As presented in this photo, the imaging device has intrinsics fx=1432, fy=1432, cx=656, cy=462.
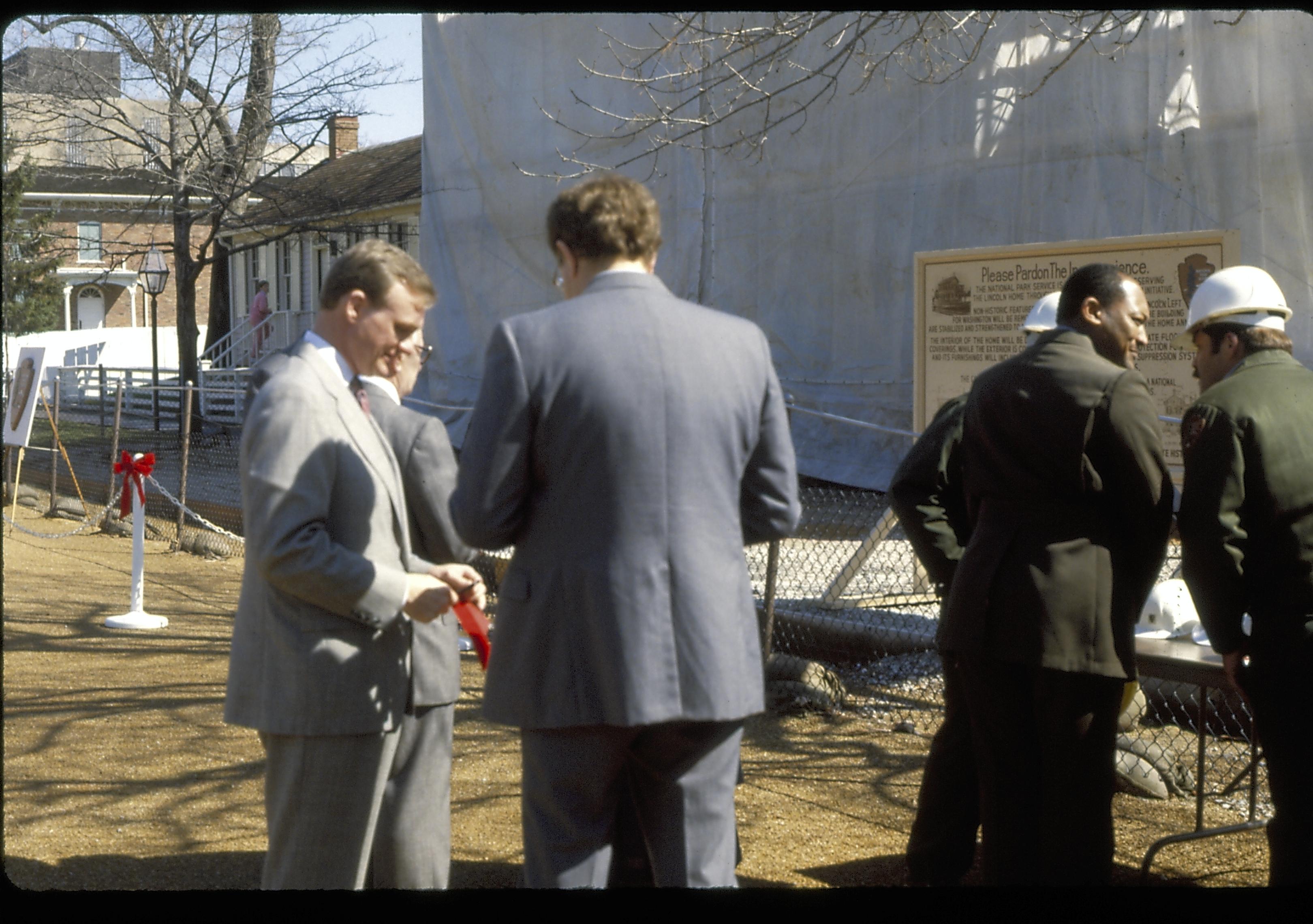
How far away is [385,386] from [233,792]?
2.68m

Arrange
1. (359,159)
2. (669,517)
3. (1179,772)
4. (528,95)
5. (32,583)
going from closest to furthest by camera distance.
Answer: (669,517) → (1179,772) → (32,583) → (528,95) → (359,159)

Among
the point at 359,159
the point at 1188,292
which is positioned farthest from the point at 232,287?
the point at 1188,292

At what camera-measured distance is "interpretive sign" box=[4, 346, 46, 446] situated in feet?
49.0

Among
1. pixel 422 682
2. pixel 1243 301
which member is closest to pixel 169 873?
pixel 422 682

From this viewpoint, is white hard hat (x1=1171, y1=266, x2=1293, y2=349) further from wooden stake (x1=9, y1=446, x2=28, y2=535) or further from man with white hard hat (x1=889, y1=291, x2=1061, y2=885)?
wooden stake (x1=9, y1=446, x2=28, y2=535)

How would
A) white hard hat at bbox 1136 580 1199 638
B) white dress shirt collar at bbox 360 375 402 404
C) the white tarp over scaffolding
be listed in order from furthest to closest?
the white tarp over scaffolding → white hard hat at bbox 1136 580 1199 638 → white dress shirt collar at bbox 360 375 402 404

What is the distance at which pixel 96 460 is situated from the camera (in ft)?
62.8

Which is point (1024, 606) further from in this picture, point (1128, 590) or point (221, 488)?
point (221, 488)

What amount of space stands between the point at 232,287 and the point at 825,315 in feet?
92.4

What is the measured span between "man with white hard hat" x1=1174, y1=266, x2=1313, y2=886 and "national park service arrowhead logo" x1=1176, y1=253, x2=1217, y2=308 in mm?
4706

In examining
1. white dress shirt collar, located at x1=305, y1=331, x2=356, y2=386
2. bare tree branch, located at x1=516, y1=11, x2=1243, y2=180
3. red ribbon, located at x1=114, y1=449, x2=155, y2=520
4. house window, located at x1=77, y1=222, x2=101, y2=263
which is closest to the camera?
white dress shirt collar, located at x1=305, y1=331, x2=356, y2=386

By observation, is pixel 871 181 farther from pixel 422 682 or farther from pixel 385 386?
pixel 422 682

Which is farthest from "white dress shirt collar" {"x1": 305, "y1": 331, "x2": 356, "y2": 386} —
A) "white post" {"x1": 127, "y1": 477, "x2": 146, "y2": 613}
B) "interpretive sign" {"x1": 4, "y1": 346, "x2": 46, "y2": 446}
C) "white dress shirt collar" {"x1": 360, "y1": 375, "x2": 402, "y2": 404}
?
"interpretive sign" {"x1": 4, "y1": 346, "x2": 46, "y2": 446}

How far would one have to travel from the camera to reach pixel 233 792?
18.6 ft
